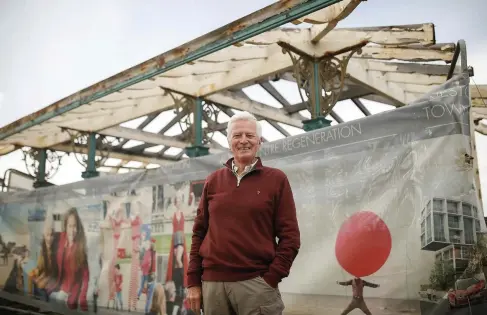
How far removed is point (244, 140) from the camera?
257 cm

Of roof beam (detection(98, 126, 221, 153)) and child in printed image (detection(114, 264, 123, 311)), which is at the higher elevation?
roof beam (detection(98, 126, 221, 153))

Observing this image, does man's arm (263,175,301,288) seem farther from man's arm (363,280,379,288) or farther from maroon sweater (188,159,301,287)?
man's arm (363,280,379,288)

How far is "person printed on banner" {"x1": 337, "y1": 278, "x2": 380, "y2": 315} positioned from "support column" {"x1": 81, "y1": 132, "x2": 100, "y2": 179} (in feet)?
24.4

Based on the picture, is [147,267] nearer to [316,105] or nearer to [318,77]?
[316,105]

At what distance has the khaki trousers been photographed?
234cm

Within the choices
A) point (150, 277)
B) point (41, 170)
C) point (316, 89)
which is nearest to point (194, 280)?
point (150, 277)

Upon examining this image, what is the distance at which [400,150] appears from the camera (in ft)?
10.5

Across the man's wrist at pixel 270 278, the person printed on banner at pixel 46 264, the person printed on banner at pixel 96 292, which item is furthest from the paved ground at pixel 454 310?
the person printed on banner at pixel 46 264

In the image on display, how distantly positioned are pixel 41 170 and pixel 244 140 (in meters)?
9.99

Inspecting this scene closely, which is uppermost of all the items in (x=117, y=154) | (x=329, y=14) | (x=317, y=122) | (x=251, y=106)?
(x=251, y=106)

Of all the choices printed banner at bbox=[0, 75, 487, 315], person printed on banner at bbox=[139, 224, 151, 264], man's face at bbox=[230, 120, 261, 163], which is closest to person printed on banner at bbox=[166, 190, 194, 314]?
printed banner at bbox=[0, 75, 487, 315]

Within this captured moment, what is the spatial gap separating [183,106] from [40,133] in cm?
487

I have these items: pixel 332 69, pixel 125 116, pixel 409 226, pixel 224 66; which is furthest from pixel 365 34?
pixel 125 116

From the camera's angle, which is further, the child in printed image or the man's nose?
the child in printed image
